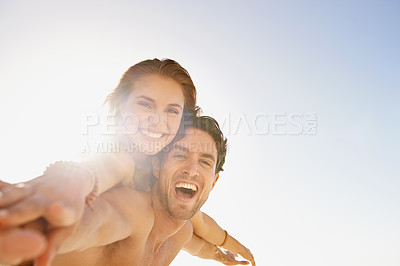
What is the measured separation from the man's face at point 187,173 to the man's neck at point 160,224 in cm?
5

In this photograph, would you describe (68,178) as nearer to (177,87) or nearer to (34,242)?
(34,242)

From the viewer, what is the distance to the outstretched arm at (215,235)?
14.5 feet

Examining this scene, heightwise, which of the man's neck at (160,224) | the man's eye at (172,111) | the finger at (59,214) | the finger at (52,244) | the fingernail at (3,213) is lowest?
the man's neck at (160,224)

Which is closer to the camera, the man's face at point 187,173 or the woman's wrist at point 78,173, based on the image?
the woman's wrist at point 78,173

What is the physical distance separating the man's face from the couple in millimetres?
12

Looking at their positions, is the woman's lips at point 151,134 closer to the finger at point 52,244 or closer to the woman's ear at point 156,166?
the woman's ear at point 156,166

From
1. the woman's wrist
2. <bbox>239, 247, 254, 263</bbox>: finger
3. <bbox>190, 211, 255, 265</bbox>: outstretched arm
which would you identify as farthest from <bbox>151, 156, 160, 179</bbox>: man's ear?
<bbox>239, 247, 254, 263</bbox>: finger

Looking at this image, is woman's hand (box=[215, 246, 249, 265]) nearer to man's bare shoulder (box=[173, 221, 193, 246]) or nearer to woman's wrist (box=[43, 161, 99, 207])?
man's bare shoulder (box=[173, 221, 193, 246])

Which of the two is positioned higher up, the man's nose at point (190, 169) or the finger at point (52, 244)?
the finger at point (52, 244)

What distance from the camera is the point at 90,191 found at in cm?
147

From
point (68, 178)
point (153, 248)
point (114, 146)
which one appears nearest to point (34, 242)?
point (68, 178)

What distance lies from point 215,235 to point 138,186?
2.23 meters

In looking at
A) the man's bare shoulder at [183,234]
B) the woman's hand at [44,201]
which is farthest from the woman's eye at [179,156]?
the woman's hand at [44,201]

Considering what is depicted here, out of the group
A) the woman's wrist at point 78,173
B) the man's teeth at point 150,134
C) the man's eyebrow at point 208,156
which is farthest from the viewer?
the man's eyebrow at point 208,156
